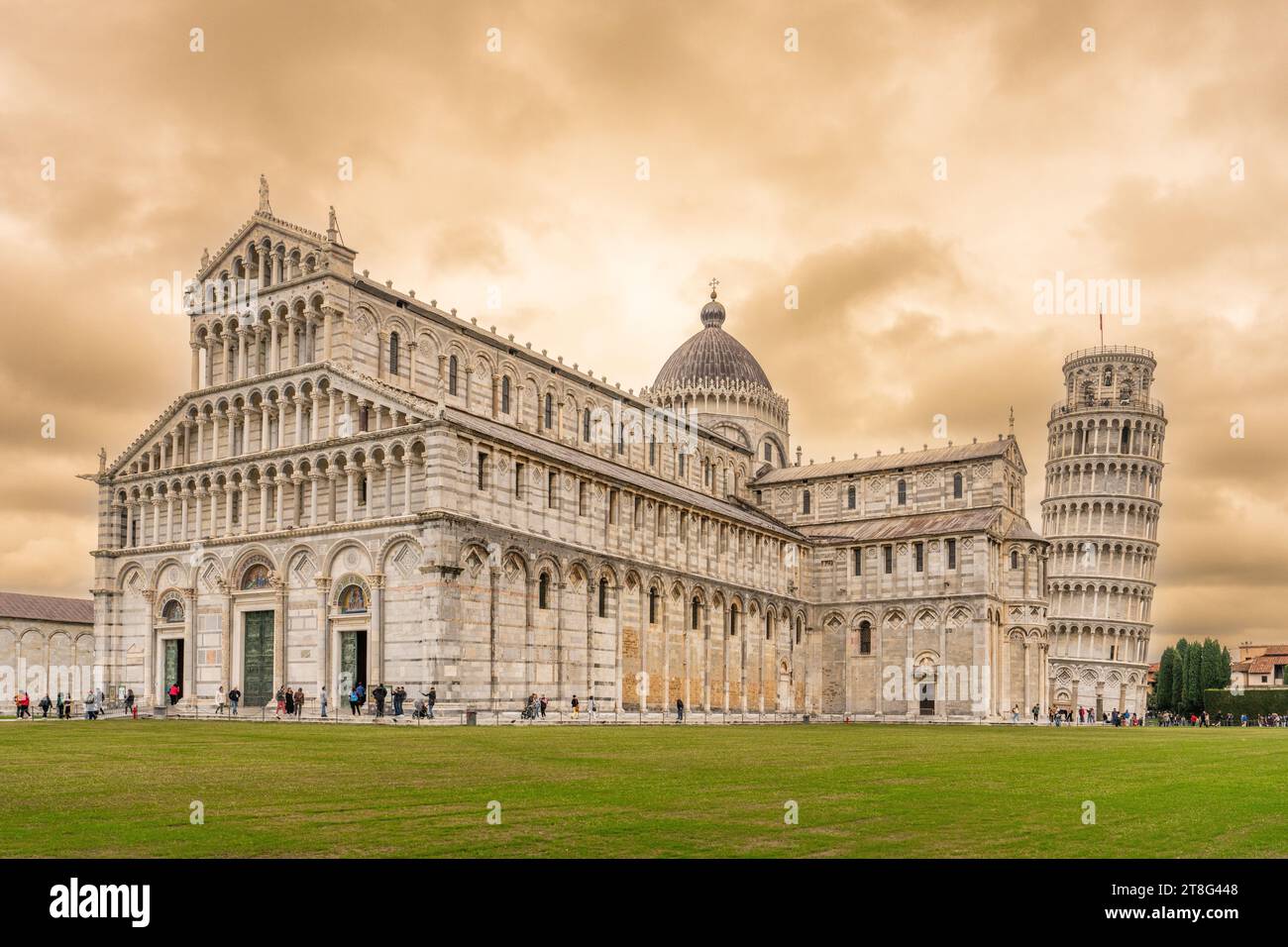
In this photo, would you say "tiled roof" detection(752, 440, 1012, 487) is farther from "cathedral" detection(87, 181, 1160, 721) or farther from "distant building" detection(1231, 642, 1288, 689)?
"distant building" detection(1231, 642, 1288, 689)

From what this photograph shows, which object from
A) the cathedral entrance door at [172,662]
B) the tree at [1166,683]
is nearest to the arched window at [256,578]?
the cathedral entrance door at [172,662]

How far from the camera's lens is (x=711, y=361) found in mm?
94688

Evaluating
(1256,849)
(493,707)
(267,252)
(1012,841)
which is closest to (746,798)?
(1012,841)

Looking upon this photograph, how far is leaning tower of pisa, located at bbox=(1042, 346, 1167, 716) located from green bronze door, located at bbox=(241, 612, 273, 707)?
82209mm

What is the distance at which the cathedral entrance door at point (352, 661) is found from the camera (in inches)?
2041

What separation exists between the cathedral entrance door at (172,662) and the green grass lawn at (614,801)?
3164 centimetres

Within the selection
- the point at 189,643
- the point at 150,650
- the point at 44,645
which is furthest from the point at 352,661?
the point at 44,645

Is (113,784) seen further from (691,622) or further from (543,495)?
(691,622)

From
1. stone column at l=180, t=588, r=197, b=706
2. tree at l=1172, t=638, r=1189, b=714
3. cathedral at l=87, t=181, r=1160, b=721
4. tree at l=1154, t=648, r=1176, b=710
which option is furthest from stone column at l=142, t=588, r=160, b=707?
tree at l=1154, t=648, r=1176, b=710

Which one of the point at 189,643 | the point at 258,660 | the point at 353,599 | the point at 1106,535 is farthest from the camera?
the point at 1106,535

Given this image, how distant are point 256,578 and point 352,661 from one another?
24.2 feet

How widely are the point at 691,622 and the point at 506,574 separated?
17.9m

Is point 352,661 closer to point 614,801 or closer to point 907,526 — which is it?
point 614,801

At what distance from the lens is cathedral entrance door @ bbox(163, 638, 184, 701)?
5859 centimetres
